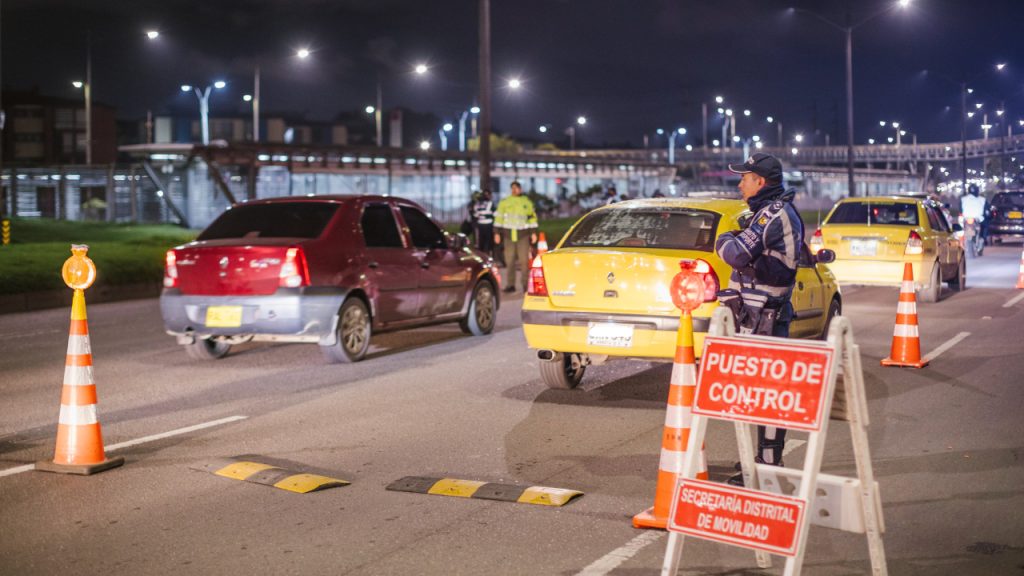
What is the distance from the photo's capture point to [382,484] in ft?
22.3

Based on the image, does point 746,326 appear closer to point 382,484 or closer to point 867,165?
point 382,484

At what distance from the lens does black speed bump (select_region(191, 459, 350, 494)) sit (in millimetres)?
6723

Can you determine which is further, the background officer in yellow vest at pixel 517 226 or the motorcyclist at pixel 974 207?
the motorcyclist at pixel 974 207

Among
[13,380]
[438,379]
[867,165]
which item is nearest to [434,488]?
[438,379]

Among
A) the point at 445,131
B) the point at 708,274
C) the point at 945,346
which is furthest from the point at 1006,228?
the point at 445,131

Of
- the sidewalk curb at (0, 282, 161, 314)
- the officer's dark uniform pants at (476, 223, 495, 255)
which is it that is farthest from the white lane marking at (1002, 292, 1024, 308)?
the sidewalk curb at (0, 282, 161, 314)

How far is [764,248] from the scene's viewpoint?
6.64 metres

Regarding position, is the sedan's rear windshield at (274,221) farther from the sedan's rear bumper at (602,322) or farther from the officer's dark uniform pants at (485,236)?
the officer's dark uniform pants at (485,236)

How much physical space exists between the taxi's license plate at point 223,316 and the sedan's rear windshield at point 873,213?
36.5 feet

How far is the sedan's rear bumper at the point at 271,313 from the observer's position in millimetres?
11109

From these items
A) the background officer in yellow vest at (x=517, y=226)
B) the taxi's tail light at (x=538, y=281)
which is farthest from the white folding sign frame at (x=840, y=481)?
the background officer in yellow vest at (x=517, y=226)

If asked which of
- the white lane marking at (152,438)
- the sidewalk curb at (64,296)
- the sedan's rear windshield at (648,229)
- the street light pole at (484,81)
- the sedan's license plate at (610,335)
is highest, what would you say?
the street light pole at (484,81)

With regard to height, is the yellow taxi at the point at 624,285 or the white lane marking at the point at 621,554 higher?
the yellow taxi at the point at 624,285

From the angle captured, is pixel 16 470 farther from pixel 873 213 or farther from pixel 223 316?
pixel 873 213
